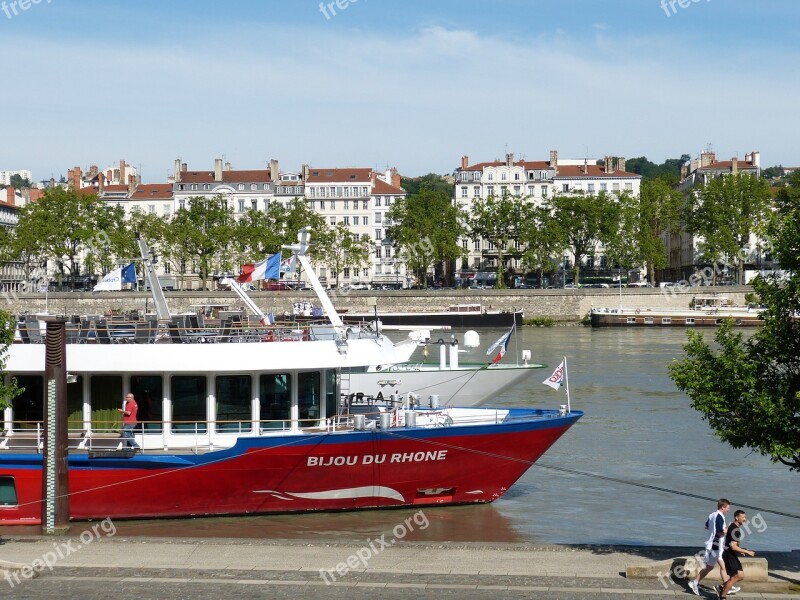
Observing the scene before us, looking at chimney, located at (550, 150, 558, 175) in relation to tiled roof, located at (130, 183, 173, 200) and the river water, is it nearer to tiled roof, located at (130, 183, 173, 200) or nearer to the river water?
tiled roof, located at (130, 183, 173, 200)

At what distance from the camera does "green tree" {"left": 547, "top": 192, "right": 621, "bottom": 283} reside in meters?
107

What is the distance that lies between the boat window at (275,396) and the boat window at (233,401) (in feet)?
0.77

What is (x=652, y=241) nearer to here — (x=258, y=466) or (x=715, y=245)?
(x=715, y=245)

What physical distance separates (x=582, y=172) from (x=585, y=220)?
24.3m

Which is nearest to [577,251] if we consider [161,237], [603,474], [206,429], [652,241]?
[652,241]

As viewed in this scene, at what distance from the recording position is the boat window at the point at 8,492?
20.8 metres

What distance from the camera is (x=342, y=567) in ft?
54.0

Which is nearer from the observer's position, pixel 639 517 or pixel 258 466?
pixel 258 466

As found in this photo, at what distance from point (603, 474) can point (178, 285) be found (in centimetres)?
9975

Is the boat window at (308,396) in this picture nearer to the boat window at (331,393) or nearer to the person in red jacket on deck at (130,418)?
the boat window at (331,393)

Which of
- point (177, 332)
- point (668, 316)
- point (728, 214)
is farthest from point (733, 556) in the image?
point (728, 214)

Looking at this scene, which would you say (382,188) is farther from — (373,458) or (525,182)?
(373,458)

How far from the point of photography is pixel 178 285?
124 m

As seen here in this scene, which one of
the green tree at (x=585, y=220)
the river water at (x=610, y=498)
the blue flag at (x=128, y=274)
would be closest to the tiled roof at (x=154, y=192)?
the green tree at (x=585, y=220)
